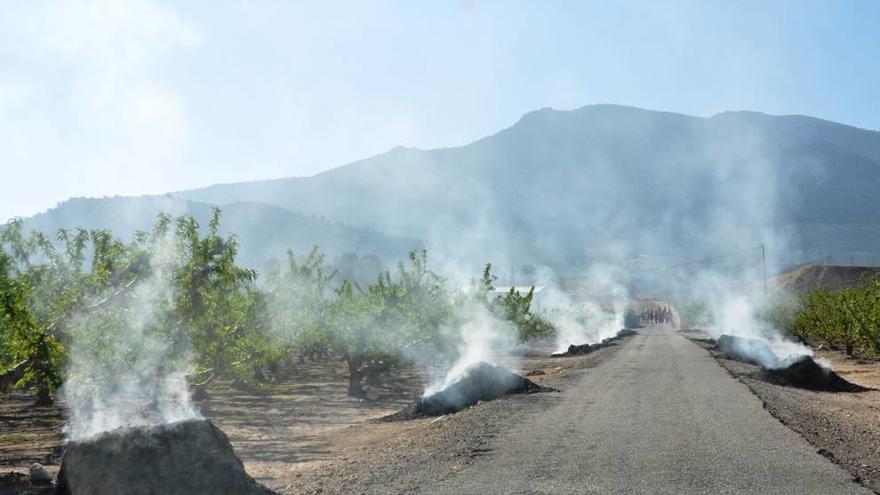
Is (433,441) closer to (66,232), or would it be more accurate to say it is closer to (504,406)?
(504,406)

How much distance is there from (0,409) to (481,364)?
17.4 m

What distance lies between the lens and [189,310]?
23.0 metres

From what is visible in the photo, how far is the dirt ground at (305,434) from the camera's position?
15.6 metres

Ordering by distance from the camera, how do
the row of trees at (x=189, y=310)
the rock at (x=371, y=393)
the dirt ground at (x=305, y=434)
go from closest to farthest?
the dirt ground at (x=305, y=434)
the row of trees at (x=189, y=310)
the rock at (x=371, y=393)

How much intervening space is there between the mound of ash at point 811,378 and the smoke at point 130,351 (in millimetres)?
23748

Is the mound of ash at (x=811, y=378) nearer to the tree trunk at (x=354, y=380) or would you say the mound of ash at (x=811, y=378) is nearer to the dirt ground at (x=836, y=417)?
the dirt ground at (x=836, y=417)

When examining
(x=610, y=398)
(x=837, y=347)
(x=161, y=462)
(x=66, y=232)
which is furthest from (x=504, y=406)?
(x=837, y=347)

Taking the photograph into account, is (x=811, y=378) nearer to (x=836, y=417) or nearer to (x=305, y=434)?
(x=836, y=417)

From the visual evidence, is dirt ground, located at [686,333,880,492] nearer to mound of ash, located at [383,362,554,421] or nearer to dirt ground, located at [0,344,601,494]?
dirt ground, located at [0,344,601,494]

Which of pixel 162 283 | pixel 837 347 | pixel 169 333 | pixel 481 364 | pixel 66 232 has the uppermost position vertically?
pixel 66 232

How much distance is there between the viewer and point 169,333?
22484 mm

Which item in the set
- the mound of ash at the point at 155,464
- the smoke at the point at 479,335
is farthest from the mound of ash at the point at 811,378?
the mound of ash at the point at 155,464

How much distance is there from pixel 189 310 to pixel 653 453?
44.7 feet

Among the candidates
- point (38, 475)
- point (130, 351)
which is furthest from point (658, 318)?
point (38, 475)
